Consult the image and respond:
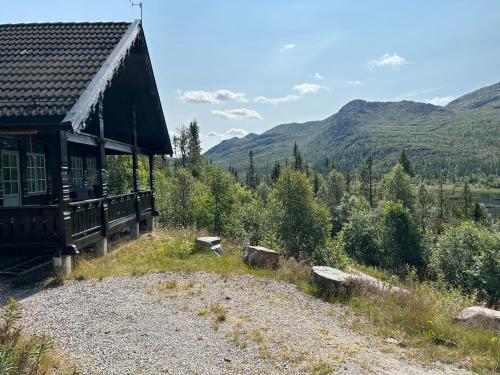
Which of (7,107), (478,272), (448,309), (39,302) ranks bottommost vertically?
(478,272)

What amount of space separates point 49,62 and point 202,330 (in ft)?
27.9

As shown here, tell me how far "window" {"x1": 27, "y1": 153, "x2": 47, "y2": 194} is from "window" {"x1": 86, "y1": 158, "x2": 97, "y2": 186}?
328 centimetres

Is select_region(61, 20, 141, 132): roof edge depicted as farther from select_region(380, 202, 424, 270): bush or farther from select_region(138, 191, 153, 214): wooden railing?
select_region(380, 202, 424, 270): bush

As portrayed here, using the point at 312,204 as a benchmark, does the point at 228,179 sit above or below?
above

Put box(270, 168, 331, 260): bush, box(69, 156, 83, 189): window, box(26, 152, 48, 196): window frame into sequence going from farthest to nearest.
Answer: box(270, 168, 331, 260): bush
box(69, 156, 83, 189): window
box(26, 152, 48, 196): window frame

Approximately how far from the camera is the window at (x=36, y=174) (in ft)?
41.2

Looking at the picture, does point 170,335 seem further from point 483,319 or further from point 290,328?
point 483,319

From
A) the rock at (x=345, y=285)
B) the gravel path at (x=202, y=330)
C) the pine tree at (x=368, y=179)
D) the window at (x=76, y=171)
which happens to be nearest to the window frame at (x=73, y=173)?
the window at (x=76, y=171)

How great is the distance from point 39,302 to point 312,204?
20.9 m

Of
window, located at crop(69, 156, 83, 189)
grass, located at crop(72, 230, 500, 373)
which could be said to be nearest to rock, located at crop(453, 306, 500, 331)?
grass, located at crop(72, 230, 500, 373)

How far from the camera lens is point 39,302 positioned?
744 centimetres

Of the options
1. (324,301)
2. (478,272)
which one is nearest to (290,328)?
(324,301)

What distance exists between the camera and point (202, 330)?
631 centimetres

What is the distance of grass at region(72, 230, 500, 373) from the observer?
5.71 meters
